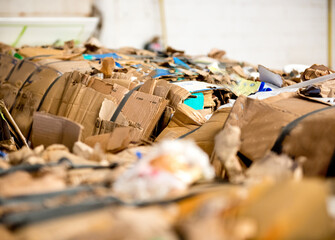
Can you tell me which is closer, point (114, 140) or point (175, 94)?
point (114, 140)

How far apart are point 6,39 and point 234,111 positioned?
16.0ft

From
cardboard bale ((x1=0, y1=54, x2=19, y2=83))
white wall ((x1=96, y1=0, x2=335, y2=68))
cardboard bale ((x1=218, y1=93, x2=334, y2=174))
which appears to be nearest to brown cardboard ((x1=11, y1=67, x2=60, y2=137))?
cardboard bale ((x1=0, y1=54, x2=19, y2=83))

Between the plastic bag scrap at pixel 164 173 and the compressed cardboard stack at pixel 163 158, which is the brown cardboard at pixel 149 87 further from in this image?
the plastic bag scrap at pixel 164 173

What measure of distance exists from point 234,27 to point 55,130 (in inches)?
253

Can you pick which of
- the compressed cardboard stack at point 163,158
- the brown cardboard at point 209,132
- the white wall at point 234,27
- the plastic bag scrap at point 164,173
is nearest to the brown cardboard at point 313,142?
the compressed cardboard stack at point 163,158

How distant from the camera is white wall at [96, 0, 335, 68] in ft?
22.0

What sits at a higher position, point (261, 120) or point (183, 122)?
point (261, 120)

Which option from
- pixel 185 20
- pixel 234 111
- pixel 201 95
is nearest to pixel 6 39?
pixel 185 20

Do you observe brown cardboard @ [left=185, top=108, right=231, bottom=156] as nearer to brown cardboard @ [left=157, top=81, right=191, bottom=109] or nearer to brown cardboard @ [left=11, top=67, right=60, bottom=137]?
brown cardboard @ [left=157, top=81, right=191, bottom=109]

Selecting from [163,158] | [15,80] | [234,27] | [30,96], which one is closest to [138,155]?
[163,158]

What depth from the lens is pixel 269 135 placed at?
1.70 meters

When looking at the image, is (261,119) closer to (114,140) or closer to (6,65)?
(114,140)

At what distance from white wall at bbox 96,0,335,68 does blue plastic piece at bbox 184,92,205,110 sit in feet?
13.8

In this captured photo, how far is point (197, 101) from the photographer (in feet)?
8.70
